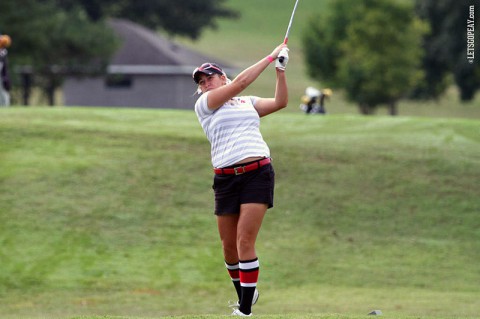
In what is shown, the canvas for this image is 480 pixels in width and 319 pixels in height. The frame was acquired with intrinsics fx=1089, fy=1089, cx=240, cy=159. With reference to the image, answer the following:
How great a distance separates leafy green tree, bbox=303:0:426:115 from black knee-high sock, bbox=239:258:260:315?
7047 centimetres

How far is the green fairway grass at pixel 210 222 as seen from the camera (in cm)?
1642

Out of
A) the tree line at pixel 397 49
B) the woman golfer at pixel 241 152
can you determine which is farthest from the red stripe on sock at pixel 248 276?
the tree line at pixel 397 49

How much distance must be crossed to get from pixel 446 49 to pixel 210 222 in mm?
64618

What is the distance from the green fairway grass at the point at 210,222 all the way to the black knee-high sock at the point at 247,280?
131 inches

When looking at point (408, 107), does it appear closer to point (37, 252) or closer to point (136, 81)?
point (136, 81)

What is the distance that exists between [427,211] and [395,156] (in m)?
2.99

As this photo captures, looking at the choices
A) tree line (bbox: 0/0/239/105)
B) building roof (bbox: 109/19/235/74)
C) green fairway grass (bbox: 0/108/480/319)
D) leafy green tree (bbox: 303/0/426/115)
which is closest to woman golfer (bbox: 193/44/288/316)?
green fairway grass (bbox: 0/108/480/319)

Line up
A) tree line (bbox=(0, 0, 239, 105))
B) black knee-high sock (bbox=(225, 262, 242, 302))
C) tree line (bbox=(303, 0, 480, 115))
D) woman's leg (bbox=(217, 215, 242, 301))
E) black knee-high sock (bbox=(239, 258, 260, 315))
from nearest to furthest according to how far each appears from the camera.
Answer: black knee-high sock (bbox=(239, 258, 260, 315)) < woman's leg (bbox=(217, 215, 242, 301)) < black knee-high sock (bbox=(225, 262, 242, 302)) < tree line (bbox=(0, 0, 239, 105)) < tree line (bbox=(303, 0, 480, 115))

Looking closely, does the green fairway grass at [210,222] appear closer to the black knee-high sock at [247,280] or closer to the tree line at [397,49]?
the black knee-high sock at [247,280]

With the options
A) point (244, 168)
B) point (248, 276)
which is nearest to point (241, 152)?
point (244, 168)

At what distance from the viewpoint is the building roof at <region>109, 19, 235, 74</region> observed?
6944 cm

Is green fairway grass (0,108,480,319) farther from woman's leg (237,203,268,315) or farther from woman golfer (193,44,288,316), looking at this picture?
woman golfer (193,44,288,316)

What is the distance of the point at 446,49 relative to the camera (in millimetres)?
81875

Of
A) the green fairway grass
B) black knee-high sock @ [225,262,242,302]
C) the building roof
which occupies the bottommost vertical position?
the building roof
